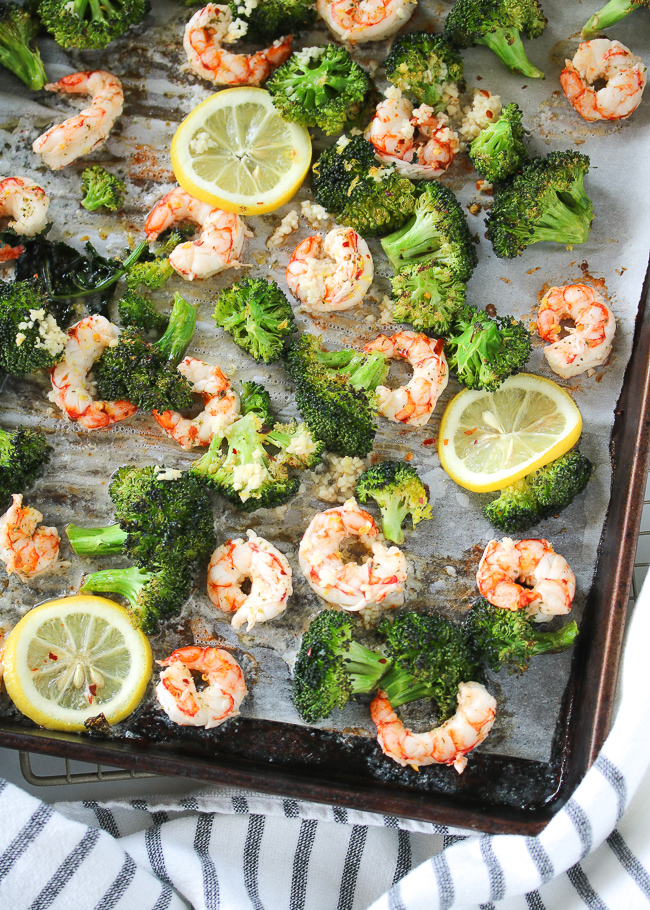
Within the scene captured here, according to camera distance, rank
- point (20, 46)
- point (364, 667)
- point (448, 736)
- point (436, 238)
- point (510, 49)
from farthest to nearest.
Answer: point (20, 46)
point (510, 49)
point (436, 238)
point (364, 667)
point (448, 736)

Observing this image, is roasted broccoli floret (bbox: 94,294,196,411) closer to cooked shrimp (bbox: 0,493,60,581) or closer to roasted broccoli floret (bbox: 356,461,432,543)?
cooked shrimp (bbox: 0,493,60,581)

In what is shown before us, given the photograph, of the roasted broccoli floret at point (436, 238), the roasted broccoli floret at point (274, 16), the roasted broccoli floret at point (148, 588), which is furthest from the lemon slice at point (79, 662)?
the roasted broccoli floret at point (274, 16)

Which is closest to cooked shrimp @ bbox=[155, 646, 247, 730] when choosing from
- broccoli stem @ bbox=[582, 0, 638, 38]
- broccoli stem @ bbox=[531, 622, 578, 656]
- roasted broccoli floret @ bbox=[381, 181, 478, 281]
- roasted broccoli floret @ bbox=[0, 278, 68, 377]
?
broccoli stem @ bbox=[531, 622, 578, 656]

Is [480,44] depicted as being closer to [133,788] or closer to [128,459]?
[128,459]

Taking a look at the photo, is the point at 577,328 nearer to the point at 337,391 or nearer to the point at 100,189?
the point at 337,391

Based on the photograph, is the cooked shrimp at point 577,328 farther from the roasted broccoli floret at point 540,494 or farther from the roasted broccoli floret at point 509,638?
the roasted broccoli floret at point 509,638

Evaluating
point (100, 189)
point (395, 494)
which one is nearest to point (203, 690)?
point (395, 494)

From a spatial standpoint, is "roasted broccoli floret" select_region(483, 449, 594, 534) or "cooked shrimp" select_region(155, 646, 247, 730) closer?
"cooked shrimp" select_region(155, 646, 247, 730)
